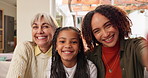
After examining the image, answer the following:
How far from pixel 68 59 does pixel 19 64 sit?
0.39 meters

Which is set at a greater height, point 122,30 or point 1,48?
point 122,30

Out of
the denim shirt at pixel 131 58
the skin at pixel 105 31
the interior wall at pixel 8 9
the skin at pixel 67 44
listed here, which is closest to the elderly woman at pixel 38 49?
the skin at pixel 67 44

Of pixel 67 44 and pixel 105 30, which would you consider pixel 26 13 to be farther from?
pixel 105 30

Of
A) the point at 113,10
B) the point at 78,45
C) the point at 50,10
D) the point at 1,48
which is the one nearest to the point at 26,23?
the point at 50,10

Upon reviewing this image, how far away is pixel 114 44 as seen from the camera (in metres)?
1.17

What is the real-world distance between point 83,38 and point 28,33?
1.23m

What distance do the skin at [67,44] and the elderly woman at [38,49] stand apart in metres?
0.14

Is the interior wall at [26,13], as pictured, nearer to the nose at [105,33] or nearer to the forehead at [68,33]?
the forehead at [68,33]

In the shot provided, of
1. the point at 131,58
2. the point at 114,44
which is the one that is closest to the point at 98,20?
the point at 114,44

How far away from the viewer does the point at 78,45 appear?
4.19 ft

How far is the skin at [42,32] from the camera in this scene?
4.41ft

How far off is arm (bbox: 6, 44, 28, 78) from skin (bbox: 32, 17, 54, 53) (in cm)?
13

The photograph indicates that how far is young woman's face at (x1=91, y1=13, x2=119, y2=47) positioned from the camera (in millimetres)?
1145

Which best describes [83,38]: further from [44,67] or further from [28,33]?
[28,33]
